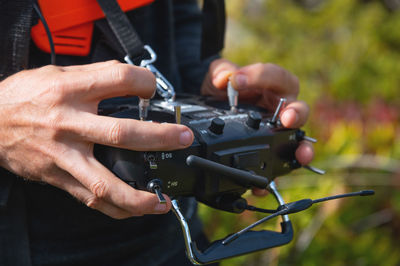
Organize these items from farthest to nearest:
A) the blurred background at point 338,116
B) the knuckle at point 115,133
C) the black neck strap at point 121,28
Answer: the blurred background at point 338,116, the black neck strap at point 121,28, the knuckle at point 115,133

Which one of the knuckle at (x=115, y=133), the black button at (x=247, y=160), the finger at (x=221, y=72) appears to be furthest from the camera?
the finger at (x=221, y=72)

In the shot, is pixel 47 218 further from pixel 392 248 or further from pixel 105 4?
pixel 392 248

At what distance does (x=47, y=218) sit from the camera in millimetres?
798

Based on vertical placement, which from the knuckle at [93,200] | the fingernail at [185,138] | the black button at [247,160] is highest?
the fingernail at [185,138]

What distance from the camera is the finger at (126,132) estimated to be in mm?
585

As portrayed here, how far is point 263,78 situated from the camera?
90 cm

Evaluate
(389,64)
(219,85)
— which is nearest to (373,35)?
(389,64)

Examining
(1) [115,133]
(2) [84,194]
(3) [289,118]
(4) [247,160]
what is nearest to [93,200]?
(2) [84,194]

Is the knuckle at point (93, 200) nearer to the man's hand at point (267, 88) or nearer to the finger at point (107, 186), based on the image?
the finger at point (107, 186)

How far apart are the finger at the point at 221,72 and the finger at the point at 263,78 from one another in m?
0.05

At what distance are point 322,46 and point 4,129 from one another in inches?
125

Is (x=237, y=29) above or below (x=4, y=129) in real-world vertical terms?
below

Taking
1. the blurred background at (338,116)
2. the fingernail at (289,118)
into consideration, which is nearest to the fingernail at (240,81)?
the fingernail at (289,118)

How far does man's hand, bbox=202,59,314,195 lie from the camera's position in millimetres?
837
